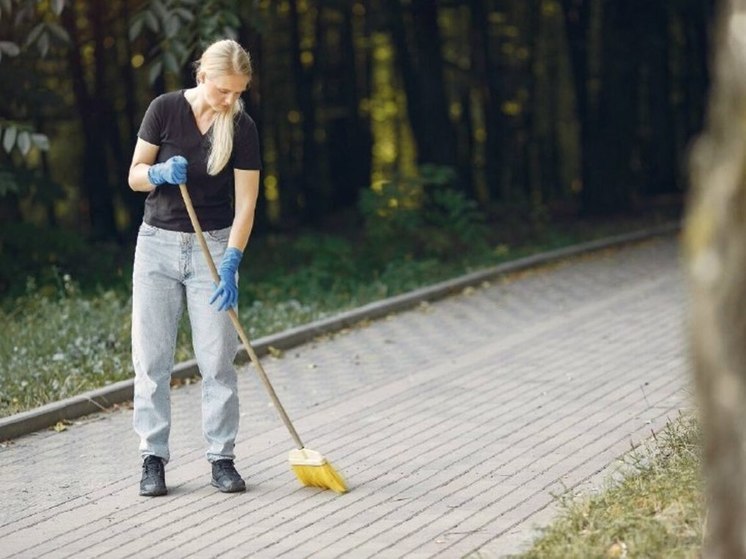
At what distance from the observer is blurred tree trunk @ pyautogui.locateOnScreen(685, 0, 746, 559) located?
350cm

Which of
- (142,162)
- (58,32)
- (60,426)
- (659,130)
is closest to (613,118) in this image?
(659,130)

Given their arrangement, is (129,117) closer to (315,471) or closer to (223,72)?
(223,72)

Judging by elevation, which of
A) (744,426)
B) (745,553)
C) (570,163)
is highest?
(744,426)

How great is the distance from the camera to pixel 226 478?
693 centimetres

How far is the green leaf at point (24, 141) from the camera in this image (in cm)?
1165

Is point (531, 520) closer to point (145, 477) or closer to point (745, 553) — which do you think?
point (145, 477)

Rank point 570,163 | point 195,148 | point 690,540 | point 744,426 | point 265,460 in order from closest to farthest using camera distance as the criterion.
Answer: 1. point 744,426
2. point 690,540
3. point 195,148
4. point 265,460
5. point 570,163

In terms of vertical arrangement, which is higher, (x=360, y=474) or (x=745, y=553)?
(x=745, y=553)

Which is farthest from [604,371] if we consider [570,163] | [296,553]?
[570,163]

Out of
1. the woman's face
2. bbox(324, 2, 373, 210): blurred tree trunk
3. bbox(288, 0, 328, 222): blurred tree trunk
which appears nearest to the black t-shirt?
the woman's face

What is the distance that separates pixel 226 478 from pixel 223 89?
1861mm

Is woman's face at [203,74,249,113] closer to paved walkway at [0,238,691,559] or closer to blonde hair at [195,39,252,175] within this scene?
blonde hair at [195,39,252,175]

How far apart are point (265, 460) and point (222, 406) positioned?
0.77 m

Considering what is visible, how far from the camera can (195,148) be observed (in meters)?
6.84
